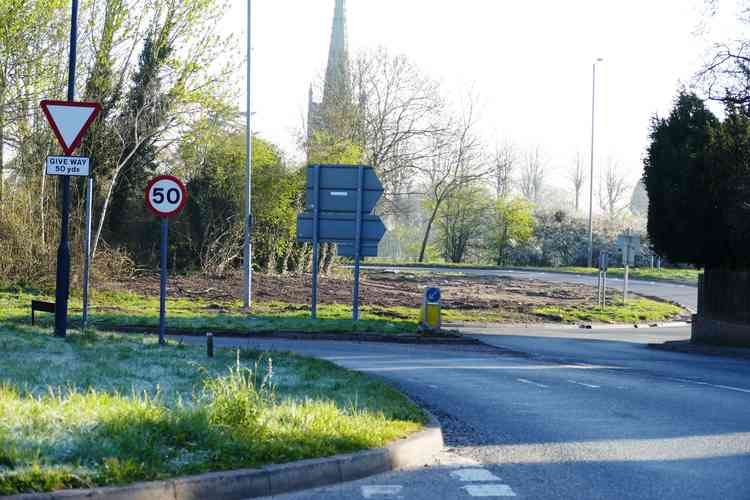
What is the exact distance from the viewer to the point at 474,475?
7.41m

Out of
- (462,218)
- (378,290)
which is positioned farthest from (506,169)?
(378,290)

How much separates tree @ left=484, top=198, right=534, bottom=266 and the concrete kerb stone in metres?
62.4

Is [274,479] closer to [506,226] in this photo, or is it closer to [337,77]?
[337,77]

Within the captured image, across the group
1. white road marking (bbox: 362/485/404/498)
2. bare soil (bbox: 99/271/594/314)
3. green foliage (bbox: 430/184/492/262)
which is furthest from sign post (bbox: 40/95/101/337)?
green foliage (bbox: 430/184/492/262)

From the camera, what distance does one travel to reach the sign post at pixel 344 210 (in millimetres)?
24547

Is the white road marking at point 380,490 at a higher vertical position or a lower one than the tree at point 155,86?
lower

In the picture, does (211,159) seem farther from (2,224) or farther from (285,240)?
(2,224)

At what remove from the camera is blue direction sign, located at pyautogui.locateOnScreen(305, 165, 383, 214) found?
24.5 metres

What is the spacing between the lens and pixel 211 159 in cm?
3784

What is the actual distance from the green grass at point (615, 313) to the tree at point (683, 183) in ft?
18.7

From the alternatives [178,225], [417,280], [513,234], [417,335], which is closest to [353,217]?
[417,335]

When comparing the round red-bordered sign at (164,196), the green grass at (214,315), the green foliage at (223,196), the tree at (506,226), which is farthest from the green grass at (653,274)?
the round red-bordered sign at (164,196)

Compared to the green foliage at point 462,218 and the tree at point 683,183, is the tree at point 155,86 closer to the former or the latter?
the tree at point 683,183

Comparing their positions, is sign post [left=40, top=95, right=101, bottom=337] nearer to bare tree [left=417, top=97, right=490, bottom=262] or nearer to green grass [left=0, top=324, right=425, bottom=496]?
green grass [left=0, top=324, right=425, bottom=496]
